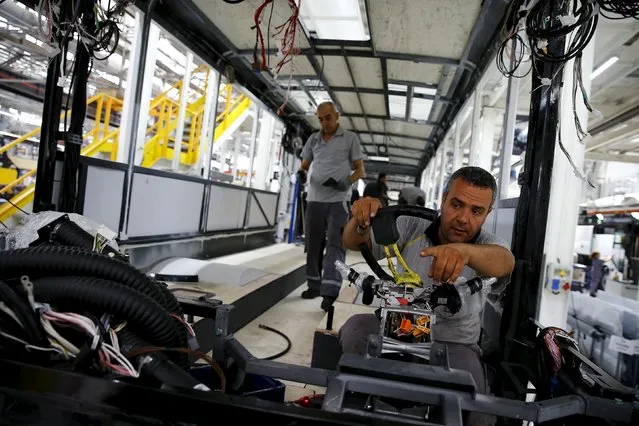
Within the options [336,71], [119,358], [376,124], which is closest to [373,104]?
[376,124]

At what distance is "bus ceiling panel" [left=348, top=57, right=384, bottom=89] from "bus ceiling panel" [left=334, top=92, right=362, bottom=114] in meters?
0.51

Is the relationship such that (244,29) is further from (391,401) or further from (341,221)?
(391,401)

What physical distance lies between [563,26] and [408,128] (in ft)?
18.4

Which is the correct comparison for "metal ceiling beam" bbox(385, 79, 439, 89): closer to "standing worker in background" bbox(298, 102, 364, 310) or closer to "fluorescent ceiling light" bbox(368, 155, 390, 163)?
"standing worker in background" bbox(298, 102, 364, 310)

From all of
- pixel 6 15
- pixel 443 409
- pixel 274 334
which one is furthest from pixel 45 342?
pixel 6 15

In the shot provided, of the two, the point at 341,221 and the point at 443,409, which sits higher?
the point at 341,221

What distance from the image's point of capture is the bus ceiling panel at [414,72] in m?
4.38

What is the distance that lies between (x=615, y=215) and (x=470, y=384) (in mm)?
11265

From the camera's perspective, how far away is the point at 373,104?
19.7 feet

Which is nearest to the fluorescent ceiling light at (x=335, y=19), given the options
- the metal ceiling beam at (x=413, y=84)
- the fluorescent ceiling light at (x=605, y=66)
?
the metal ceiling beam at (x=413, y=84)

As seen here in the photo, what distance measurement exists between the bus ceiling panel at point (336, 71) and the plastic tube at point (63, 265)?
155 inches

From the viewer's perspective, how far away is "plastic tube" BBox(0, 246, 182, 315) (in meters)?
0.96

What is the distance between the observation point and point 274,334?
9.60ft

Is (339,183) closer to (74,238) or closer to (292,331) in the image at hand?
(292,331)
